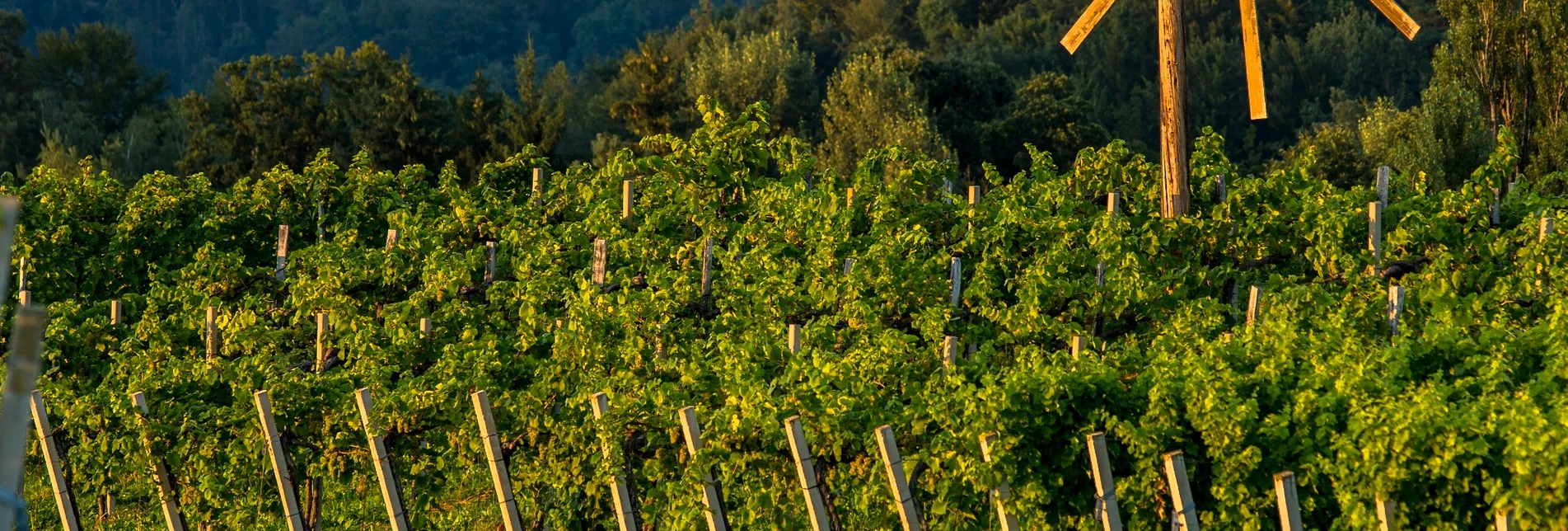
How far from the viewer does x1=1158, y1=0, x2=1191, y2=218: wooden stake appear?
10409 mm

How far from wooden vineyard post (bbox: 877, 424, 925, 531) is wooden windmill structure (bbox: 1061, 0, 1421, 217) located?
153 inches

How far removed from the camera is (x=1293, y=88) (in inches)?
1948

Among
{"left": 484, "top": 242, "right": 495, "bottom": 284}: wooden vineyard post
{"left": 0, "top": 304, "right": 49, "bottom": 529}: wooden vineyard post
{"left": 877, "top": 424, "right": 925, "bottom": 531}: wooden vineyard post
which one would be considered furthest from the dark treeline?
{"left": 0, "top": 304, "right": 49, "bottom": 529}: wooden vineyard post

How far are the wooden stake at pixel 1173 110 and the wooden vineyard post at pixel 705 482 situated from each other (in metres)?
4.14

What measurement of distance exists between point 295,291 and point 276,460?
221 cm

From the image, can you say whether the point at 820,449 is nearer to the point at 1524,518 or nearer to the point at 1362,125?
the point at 1524,518

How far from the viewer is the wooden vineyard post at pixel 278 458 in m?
8.30

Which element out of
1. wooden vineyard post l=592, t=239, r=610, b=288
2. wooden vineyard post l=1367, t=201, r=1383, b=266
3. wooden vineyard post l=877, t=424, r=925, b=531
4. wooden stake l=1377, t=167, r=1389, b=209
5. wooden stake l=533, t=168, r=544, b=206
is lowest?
wooden vineyard post l=877, t=424, r=925, b=531

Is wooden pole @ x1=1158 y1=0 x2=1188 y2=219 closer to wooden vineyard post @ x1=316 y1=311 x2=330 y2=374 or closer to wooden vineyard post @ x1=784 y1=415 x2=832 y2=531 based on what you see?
wooden vineyard post @ x1=784 y1=415 x2=832 y2=531

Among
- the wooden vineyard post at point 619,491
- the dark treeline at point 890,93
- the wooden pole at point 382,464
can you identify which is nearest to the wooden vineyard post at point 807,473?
the wooden vineyard post at point 619,491

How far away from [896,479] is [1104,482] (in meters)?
0.79

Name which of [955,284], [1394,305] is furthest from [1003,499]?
[955,284]

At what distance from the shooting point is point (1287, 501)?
622cm

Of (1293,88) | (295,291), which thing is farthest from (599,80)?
(295,291)
